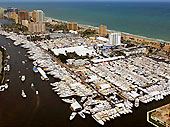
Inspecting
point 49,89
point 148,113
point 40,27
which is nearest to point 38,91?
point 49,89

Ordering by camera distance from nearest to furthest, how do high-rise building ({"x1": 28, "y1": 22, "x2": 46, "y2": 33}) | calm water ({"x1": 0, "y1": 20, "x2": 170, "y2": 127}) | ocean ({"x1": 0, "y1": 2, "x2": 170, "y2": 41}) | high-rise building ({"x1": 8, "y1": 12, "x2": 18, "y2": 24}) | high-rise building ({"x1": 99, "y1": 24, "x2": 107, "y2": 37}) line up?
calm water ({"x1": 0, "y1": 20, "x2": 170, "y2": 127}) < high-rise building ({"x1": 99, "y1": 24, "x2": 107, "y2": 37}) < high-rise building ({"x1": 28, "y1": 22, "x2": 46, "y2": 33}) < ocean ({"x1": 0, "y1": 2, "x2": 170, "y2": 41}) < high-rise building ({"x1": 8, "y1": 12, "x2": 18, "y2": 24})

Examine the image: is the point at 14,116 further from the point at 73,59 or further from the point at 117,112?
the point at 73,59

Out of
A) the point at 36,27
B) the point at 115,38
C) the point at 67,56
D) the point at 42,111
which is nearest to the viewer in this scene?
the point at 42,111

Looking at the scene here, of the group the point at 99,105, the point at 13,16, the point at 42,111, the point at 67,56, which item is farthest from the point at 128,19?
the point at 42,111

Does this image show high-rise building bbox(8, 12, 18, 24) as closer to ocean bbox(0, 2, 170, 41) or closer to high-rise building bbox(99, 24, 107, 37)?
ocean bbox(0, 2, 170, 41)

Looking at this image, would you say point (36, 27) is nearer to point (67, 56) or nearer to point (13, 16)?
point (67, 56)

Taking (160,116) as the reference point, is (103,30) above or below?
above

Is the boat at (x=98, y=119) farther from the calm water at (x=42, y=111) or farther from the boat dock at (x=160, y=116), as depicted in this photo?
the boat dock at (x=160, y=116)

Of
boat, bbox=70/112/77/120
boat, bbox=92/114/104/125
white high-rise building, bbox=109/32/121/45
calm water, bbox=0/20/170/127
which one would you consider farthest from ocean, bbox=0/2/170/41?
boat, bbox=70/112/77/120

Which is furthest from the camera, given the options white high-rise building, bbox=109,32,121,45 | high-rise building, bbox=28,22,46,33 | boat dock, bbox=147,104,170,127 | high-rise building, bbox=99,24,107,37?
high-rise building, bbox=28,22,46,33

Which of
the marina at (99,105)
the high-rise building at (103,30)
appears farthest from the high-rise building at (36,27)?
the marina at (99,105)
